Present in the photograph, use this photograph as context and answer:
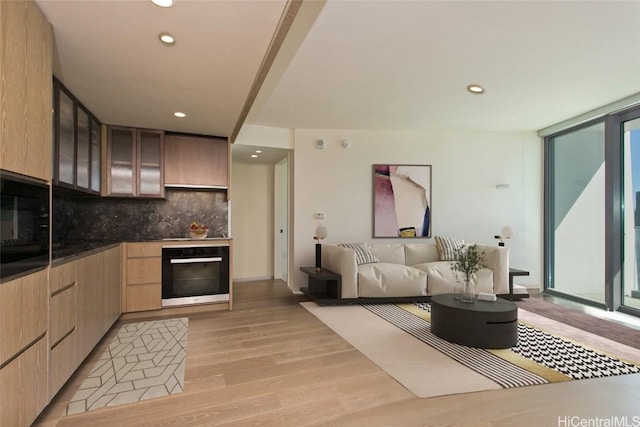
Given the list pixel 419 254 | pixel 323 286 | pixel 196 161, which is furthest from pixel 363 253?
pixel 196 161

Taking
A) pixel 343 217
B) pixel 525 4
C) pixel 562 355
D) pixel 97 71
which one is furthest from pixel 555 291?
pixel 97 71

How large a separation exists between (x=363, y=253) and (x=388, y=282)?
1.93ft

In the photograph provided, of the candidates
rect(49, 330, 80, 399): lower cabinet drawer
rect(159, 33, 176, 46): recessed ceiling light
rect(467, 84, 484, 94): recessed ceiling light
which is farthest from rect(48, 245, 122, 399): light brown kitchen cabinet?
rect(467, 84, 484, 94): recessed ceiling light

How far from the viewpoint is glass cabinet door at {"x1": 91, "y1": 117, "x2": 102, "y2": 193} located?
12.2 feet

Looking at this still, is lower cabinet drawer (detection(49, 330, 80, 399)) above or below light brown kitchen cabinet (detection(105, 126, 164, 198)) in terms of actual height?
below

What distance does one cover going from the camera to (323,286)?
5.08 m

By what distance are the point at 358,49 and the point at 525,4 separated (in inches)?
48.0

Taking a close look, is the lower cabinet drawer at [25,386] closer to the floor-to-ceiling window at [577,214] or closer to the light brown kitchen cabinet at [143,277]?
the light brown kitchen cabinet at [143,277]

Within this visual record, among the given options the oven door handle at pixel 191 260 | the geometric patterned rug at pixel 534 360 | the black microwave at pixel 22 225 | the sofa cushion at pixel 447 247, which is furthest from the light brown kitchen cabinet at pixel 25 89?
the sofa cushion at pixel 447 247

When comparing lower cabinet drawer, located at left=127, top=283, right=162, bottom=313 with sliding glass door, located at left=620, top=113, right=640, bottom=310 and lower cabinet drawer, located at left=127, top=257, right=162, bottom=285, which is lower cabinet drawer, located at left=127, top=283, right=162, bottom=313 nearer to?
lower cabinet drawer, located at left=127, top=257, right=162, bottom=285

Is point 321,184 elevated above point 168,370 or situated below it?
above

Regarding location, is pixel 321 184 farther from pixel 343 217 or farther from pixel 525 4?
pixel 525 4

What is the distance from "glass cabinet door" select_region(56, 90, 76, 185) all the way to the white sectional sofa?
3053mm

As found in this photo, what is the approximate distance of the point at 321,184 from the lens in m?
5.40
